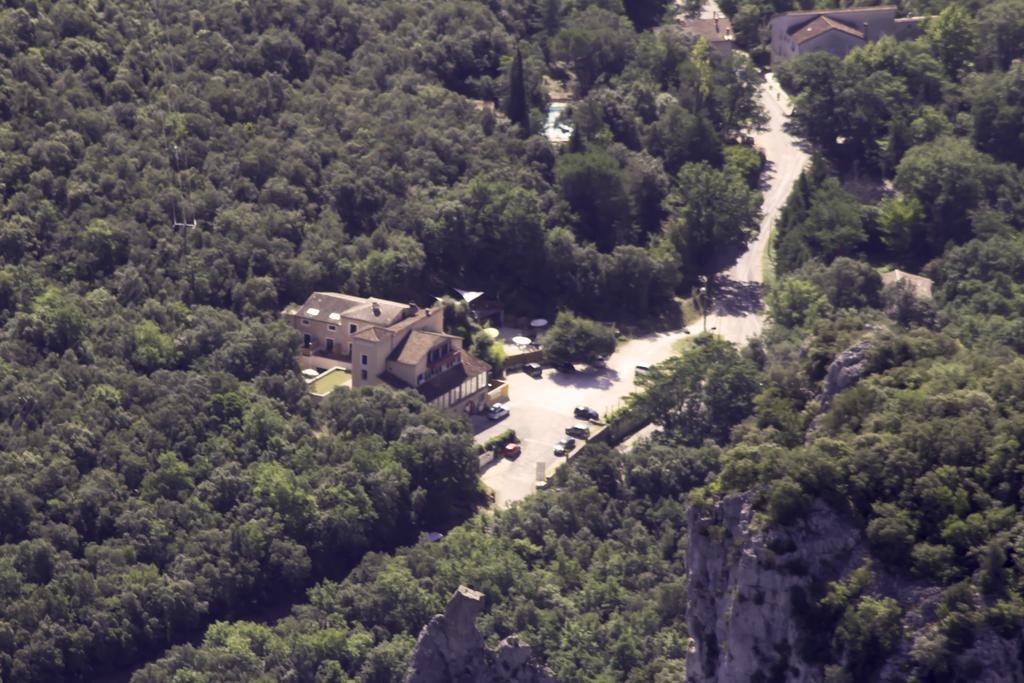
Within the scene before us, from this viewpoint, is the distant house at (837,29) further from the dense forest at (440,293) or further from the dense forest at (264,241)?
the dense forest at (264,241)

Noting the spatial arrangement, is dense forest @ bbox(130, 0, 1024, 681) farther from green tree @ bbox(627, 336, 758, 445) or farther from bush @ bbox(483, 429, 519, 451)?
bush @ bbox(483, 429, 519, 451)

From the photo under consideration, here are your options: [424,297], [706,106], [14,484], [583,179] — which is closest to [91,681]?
[14,484]

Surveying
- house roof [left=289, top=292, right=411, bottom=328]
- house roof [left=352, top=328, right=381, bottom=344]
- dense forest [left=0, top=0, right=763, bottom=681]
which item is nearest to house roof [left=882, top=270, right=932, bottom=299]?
dense forest [left=0, top=0, right=763, bottom=681]

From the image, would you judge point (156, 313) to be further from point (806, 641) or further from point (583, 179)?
point (806, 641)

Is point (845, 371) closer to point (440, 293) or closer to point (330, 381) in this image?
point (330, 381)

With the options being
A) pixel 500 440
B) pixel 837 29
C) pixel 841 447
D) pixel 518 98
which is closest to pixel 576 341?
pixel 500 440

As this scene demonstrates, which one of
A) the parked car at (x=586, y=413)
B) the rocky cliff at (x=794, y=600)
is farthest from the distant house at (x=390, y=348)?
the rocky cliff at (x=794, y=600)
